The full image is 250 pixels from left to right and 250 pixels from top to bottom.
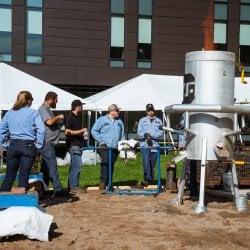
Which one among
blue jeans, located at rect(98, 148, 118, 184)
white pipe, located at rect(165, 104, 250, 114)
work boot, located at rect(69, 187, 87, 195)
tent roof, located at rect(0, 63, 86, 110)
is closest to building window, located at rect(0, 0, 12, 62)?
tent roof, located at rect(0, 63, 86, 110)

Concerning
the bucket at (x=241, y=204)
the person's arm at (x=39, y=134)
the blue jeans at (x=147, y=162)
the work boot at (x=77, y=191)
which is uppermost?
the person's arm at (x=39, y=134)

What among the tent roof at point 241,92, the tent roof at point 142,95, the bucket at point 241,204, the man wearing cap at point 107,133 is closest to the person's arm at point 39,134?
the man wearing cap at point 107,133

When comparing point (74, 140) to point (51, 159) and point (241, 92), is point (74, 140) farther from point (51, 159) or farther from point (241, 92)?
point (241, 92)

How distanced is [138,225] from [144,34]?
20710mm

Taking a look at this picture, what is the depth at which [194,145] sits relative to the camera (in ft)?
27.7

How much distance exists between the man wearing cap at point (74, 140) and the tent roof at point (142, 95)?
7.82 m

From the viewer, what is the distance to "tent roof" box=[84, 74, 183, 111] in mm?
18781

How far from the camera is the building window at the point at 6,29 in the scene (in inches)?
1000

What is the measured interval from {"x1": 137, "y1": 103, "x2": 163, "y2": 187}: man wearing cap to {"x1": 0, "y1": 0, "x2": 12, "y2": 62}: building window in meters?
15.2

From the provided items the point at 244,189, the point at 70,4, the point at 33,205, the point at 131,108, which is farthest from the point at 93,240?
the point at 70,4

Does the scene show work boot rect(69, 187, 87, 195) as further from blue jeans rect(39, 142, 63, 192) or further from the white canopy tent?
the white canopy tent

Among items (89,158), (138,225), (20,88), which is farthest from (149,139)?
(20,88)

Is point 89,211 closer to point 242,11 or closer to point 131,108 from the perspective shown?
point 131,108

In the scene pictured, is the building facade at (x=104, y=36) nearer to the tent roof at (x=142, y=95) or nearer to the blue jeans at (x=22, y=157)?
the tent roof at (x=142, y=95)
